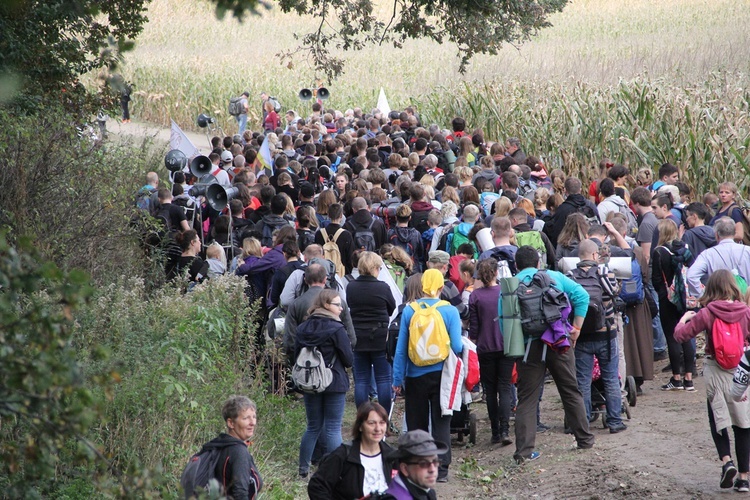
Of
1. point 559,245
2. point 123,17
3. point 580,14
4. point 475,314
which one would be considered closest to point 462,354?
point 475,314

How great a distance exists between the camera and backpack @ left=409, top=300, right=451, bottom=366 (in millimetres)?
7785

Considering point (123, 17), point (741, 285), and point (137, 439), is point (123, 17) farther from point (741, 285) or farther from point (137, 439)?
point (741, 285)

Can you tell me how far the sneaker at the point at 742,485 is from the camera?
7.15 meters

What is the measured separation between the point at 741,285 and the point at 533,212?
3.22 m

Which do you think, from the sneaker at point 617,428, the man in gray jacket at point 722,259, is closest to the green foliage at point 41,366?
the sneaker at point 617,428

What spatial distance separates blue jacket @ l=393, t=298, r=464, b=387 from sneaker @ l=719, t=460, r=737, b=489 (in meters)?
2.23

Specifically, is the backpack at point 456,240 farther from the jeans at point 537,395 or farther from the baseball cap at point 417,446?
the baseball cap at point 417,446

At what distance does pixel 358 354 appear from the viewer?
9031 millimetres

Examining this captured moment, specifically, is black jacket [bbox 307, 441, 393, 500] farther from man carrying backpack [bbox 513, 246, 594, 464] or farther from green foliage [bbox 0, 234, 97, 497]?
man carrying backpack [bbox 513, 246, 594, 464]

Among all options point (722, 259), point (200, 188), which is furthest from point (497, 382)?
point (200, 188)

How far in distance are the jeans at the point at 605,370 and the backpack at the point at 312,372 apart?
2403mm

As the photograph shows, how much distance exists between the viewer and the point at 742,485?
7.15 metres

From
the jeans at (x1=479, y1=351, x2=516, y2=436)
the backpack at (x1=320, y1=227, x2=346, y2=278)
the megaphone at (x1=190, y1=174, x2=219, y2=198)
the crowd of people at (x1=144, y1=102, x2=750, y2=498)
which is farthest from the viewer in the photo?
the megaphone at (x1=190, y1=174, x2=219, y2=198)

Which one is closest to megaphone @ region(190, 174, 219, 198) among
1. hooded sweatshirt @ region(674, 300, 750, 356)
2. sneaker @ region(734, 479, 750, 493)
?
hooded sweatshirt @ region(674, 300, 750, 356)
